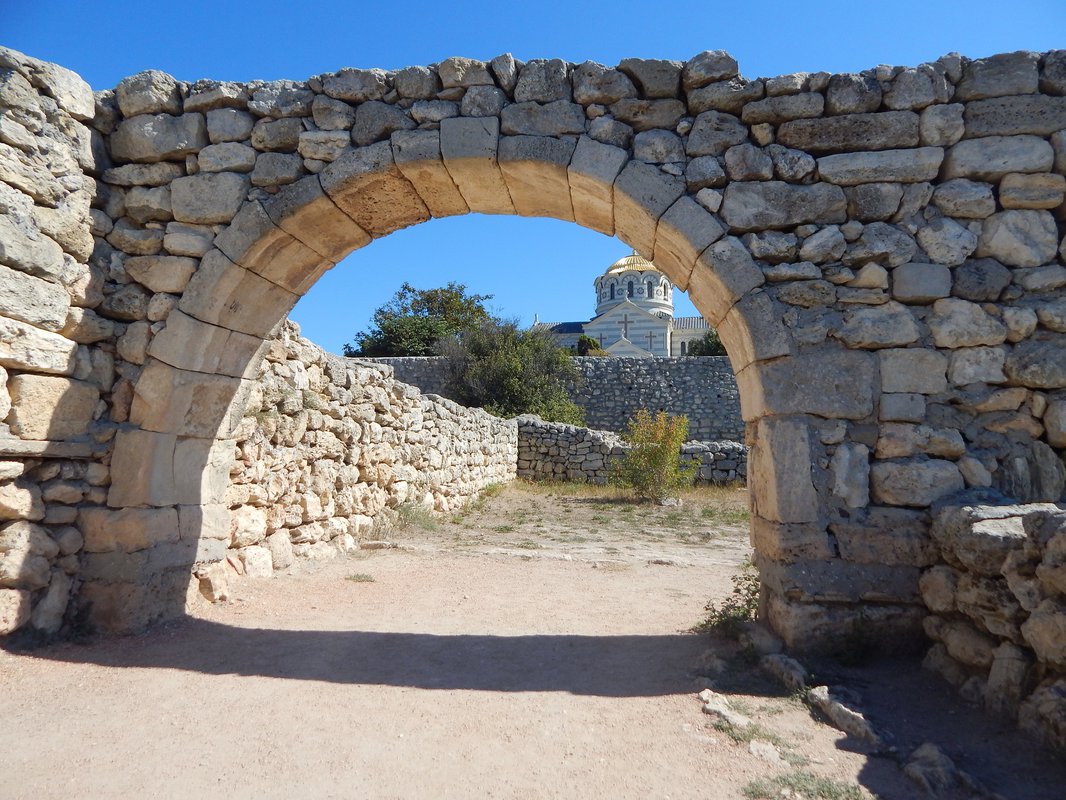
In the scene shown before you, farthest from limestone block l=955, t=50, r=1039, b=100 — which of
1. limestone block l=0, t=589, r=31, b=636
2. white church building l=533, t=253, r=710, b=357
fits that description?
white church building l=533, t=253, r=710, b=357

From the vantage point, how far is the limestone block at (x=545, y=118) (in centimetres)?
411

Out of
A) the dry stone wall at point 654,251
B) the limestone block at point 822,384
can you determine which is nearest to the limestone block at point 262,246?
the dry stone wall at point 654,251

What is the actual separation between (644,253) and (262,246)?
8.32 feet

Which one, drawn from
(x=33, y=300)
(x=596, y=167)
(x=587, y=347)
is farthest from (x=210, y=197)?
(x=587, y=347)

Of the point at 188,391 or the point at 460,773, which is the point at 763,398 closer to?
the point at 460,773

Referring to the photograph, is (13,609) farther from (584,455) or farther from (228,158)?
(584,455)

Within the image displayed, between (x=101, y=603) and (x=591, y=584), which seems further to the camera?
(x=591, y=584)

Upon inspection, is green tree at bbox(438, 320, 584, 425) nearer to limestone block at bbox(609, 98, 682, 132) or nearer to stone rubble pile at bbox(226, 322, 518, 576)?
stone rubble pile at bbox(226, 322, 518, 576)

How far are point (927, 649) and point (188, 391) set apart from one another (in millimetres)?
4626

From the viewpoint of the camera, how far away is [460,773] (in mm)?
2574

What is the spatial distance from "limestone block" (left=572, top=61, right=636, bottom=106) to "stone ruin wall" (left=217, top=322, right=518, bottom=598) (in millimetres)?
3331

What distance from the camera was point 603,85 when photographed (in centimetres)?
408

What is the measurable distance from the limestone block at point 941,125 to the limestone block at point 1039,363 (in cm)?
124

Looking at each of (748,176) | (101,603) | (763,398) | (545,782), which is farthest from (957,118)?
(101,603)
